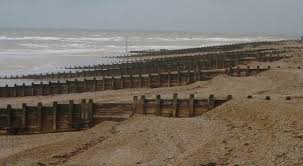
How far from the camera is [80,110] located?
22188 mm

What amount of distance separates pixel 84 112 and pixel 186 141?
6.40 meters

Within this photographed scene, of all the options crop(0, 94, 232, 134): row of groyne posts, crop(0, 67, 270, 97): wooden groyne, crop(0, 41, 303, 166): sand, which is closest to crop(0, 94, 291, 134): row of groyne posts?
crop(0, 94, 232, 134): row of groyne posts

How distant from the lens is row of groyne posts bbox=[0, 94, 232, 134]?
2119cm

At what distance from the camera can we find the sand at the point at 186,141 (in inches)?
583

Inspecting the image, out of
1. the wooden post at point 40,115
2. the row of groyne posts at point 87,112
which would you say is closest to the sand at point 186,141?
the row of groyne posts at point 87,112

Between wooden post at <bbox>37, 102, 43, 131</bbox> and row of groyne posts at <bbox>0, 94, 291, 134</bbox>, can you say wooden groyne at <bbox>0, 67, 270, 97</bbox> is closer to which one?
row of groyne posts at <bbox>0, 94, 291, 134</bbox>

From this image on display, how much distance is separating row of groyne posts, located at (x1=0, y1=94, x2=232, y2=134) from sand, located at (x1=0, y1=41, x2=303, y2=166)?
665 millimetres

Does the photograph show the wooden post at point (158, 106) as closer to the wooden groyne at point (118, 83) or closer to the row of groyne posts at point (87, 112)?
the row of groyne posts at point (87, 112)

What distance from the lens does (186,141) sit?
56.1ft

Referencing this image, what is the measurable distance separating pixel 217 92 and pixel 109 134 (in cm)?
1061

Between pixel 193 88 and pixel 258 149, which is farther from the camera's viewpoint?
pixel 193 88

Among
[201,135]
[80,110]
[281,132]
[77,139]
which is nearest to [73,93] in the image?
[80,110]

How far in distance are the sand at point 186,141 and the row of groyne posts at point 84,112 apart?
67 centimetres

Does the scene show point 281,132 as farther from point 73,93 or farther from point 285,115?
point 73,93
